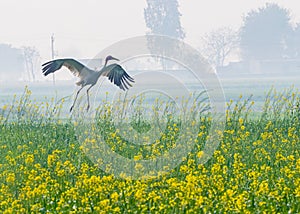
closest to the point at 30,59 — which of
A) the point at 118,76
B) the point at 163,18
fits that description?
the point at 163,18

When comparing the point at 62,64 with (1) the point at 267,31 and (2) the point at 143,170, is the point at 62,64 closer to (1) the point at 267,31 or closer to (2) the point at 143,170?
(2) the point at 143,170

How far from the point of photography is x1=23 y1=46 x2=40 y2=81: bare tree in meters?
125

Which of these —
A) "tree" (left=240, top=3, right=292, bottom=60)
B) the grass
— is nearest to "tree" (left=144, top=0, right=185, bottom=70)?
"tree" (left=240, top=3, right=292, bottom=60)

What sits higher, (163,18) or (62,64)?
(163,18)

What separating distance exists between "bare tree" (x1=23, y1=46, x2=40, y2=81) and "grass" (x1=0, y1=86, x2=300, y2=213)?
367 ft

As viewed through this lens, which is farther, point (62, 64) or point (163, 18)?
point (163, 18)

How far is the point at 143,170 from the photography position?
9.60m

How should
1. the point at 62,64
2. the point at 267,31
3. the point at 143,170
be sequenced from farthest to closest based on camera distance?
the point at 267,31 → the point at 62,64 → the point at 143,170

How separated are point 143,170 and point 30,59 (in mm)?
119283

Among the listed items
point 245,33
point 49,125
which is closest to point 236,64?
point 245,33

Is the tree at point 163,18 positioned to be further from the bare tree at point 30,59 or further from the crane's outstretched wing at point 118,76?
the crane's outstretched wing at point 118,76

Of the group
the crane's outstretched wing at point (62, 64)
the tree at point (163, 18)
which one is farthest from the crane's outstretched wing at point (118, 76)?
the tree at point (163, 18)

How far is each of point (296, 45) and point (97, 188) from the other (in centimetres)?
10011

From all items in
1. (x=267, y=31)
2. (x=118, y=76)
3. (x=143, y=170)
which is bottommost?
(x=143, y=170)
